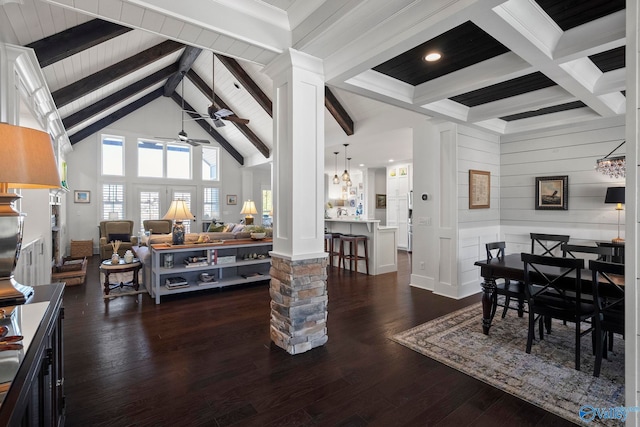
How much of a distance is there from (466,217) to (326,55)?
128 inches

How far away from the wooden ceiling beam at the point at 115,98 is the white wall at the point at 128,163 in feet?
6.84

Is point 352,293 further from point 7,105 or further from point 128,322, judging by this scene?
point 7,105

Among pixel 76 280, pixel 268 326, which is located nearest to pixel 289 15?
pixel 268 326

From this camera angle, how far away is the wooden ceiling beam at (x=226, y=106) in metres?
8.66

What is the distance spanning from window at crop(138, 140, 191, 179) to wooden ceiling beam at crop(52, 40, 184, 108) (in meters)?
4.56

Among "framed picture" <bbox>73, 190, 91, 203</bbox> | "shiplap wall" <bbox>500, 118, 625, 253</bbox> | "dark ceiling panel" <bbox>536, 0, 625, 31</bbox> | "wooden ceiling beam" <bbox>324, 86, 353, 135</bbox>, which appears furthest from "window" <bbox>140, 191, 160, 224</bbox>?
"dark ceiling panel" <bbox>536, 0, 625, 31</bbox>

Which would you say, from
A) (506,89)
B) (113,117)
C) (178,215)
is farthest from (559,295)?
(113,117)

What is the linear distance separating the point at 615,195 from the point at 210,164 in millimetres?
10687

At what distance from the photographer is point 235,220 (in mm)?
11617

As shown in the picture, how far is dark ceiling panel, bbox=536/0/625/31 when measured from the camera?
2.23m

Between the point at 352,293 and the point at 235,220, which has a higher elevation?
the point at 235,220

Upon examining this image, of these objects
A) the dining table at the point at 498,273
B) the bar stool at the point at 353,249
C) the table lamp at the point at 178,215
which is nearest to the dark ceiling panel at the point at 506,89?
the dining table at the point at 498,273

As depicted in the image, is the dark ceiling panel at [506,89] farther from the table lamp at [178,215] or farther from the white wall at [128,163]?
the white wall at [128,163]

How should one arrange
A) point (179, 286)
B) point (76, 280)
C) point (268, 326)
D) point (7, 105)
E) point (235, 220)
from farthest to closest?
1. point (235, 220)
2. point (76, 280)
3. point (179, 286)
4. point (268, 326)
5. point (7, 105)
